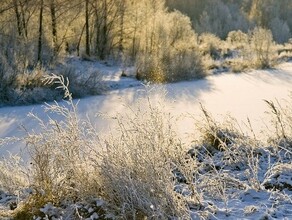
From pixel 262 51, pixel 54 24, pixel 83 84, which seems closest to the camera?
pixel 83 84

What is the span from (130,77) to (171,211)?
14300 millimetres

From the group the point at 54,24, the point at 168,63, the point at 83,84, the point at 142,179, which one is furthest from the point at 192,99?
the point at 54,24

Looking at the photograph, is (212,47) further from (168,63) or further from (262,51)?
(168,63)

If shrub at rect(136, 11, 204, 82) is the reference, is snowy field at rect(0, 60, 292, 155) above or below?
below

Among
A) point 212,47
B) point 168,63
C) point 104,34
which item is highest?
point 104,34

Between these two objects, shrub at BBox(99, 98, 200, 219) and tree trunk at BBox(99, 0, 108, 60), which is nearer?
shrub at BBox(99, 98, 200, 219)

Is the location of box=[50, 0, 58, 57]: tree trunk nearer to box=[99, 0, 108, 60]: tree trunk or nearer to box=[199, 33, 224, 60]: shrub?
box=[99, 0, 108, 60]: tree trunk

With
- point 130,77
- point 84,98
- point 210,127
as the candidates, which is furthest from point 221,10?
point 210,127

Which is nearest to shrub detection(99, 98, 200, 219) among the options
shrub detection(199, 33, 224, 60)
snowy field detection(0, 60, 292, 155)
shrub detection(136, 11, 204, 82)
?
snowy field detection(0, 60, 292, 155)

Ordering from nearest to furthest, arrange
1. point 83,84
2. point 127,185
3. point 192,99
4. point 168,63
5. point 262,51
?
point 127,185 → point 192,99 → point 83,84 → point 168,63 → point 262,51

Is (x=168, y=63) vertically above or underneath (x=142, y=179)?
underneath

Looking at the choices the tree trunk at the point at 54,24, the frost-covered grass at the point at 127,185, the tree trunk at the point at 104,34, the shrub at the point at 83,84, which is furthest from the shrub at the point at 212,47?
the frost-covered grass at the point at 127,185

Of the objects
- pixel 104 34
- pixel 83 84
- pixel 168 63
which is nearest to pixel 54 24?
pixel 104 34

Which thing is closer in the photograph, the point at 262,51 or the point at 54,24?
the point at 54,24
